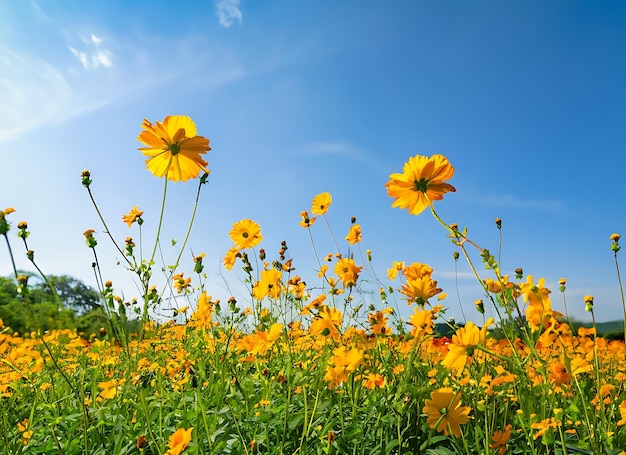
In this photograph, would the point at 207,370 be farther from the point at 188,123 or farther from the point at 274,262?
the point at 188,123

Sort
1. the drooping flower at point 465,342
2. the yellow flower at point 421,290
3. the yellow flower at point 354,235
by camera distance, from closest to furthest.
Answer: the drooping flower at point 465,342 < the yellow flower at point 421,290 < the yellow flower at point 354,235

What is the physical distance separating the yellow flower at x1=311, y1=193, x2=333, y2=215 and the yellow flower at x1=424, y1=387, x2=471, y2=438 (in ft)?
5.18

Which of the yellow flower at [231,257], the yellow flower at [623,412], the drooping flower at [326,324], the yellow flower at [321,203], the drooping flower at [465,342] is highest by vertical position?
the yellow flower at [321,203]

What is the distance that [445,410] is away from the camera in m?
1.34

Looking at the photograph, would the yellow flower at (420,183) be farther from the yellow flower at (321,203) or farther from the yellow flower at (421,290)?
the yellow flower at (321,203)

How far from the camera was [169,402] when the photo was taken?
Result: 2057mm

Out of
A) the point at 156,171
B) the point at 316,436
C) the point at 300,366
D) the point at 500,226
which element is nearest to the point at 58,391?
the point at 300,366

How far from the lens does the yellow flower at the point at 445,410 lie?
134 centimetres

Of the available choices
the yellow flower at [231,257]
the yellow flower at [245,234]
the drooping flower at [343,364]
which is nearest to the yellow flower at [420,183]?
the drooping flower at [343,364]

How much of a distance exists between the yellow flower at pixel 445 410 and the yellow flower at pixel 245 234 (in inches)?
46.1

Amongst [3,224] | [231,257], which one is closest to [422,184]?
[3,224]

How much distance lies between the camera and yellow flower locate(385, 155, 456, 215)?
1.27 m

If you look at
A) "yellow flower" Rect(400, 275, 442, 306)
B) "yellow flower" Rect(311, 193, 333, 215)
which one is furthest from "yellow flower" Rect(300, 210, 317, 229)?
"yellow flower" Rect(400, 275, 442, 306)

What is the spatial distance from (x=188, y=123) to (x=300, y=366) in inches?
62.3
